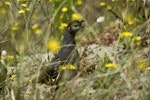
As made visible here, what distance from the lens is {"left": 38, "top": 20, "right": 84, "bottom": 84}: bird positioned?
201 inches

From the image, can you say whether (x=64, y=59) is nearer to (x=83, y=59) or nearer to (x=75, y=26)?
(x=83, y=59)

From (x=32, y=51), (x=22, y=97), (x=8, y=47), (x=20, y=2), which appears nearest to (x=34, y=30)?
(x=20, y=2)

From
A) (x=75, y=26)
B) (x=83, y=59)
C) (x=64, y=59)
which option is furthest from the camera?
(x=75, y=26)

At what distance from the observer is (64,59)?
5.74 m

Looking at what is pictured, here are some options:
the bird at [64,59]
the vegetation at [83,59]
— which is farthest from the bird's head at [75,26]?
the vegetation at [83,59]

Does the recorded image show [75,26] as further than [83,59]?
Yes

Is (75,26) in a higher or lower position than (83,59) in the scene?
higher

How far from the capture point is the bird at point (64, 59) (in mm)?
5094

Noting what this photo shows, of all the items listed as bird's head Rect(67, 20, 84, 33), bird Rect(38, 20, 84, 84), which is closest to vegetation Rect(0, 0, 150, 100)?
bird Rect(38, 20, 84, 84)

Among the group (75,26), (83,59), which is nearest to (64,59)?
(83,59)

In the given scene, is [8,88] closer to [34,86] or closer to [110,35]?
[34,86]

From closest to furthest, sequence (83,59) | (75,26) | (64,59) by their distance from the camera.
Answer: (83,59) < (64,59) < (75,26)

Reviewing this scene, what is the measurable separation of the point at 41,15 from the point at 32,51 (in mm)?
4373

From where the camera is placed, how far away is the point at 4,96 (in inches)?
181
